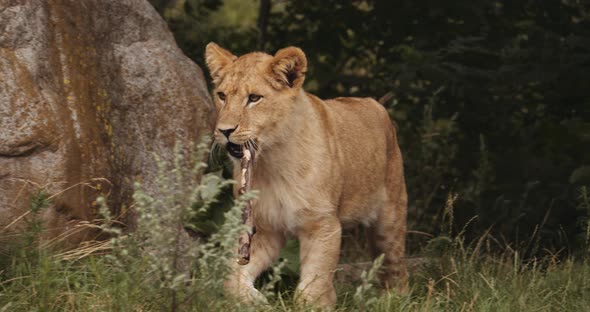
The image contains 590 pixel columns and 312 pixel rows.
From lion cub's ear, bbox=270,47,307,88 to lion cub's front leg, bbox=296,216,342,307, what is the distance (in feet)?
2.46

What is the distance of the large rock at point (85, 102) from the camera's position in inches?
208

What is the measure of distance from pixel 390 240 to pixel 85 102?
2134mm

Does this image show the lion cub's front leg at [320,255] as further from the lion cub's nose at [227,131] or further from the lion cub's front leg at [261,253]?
the lion cub's nose at [227,131]

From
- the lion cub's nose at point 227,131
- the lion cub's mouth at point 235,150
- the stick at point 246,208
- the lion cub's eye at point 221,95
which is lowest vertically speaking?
the stick at point 246,208

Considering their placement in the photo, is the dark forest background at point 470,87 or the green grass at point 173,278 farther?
the dark forest background at point 470,87

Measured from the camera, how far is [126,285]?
4473 millimetres

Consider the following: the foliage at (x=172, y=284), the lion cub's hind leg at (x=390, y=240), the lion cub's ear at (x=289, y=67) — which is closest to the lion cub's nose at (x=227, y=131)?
the foliage at (x=172, y=284)

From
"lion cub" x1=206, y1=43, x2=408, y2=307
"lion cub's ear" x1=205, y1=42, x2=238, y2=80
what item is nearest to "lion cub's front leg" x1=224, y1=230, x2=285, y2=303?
"lion cub" x1=206, y1=43, x2=408, y2=307

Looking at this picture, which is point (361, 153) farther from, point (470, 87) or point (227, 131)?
point (470, 87)

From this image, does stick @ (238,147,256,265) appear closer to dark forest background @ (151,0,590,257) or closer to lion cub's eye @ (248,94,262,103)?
lion cub's eye @ (248,94,262,103)

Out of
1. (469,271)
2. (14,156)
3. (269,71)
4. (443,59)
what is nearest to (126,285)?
(14,156)

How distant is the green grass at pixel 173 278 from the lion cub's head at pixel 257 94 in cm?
32

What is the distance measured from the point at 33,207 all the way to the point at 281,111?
1.41 meters

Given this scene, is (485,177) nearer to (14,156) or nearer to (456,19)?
(456,19)
